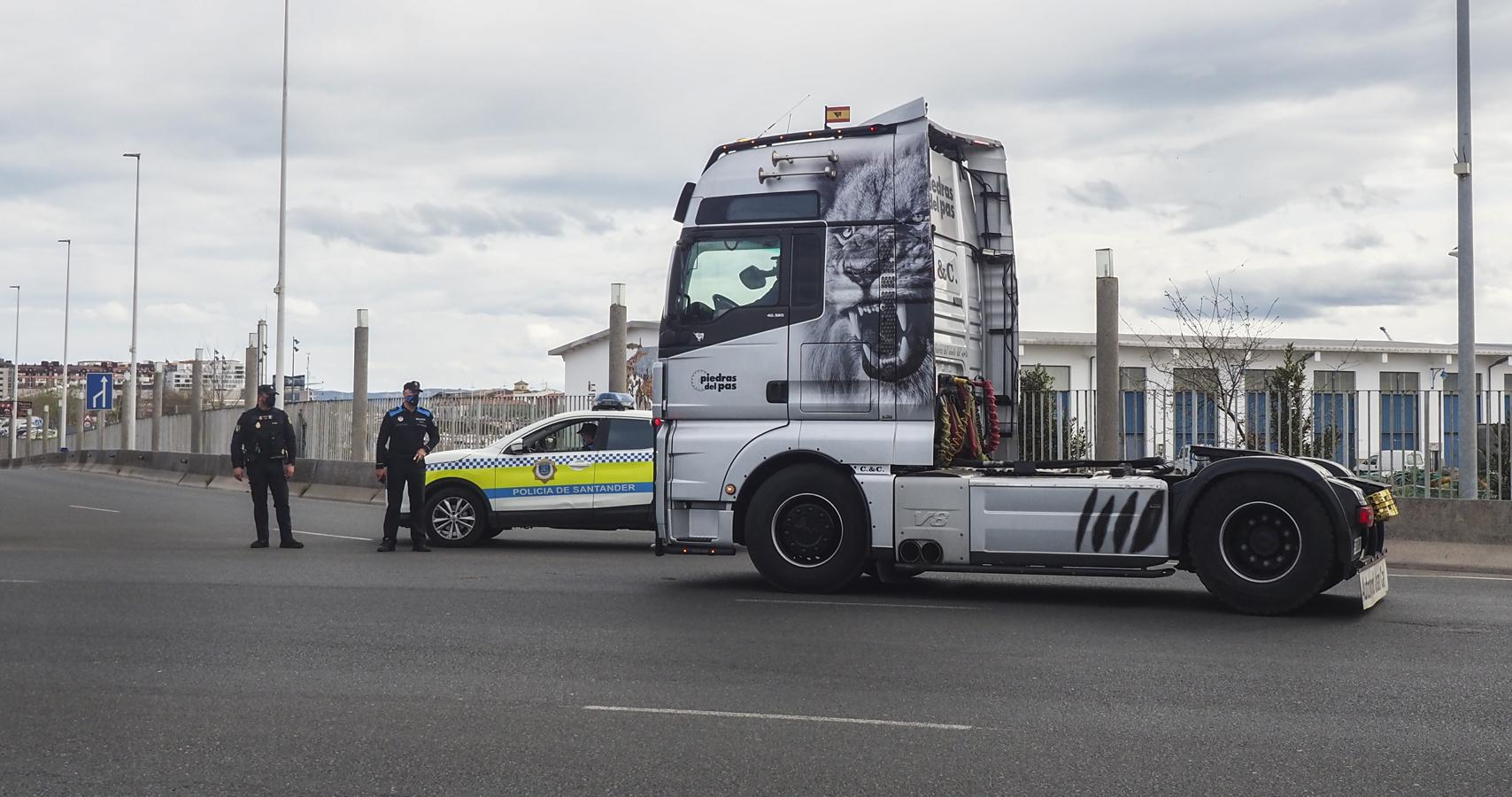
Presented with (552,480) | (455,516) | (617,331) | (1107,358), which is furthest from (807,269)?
(617,331)

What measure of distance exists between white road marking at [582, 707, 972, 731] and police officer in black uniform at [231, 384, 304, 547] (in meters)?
10.4

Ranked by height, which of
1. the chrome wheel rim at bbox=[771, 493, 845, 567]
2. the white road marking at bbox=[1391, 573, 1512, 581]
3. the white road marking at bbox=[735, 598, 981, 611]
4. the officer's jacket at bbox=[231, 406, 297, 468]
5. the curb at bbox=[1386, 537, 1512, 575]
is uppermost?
the officer's jacket at bbox=[231, 406, 297, 468]

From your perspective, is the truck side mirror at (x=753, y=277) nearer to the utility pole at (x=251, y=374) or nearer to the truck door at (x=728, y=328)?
the truck door at (x=728, y=328)

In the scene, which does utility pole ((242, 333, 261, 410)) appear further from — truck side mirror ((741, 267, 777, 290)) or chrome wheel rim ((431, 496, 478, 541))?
truck side mirror ((741, 267, 777, 290))

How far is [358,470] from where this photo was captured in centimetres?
2695

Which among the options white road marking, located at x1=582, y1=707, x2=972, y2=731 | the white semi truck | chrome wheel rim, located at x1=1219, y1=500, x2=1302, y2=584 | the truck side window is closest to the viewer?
white road marking, located at x1=582, y1=707, x2=972, y2=731

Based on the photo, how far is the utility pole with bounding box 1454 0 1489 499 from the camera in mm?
14758

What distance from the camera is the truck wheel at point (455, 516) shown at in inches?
665

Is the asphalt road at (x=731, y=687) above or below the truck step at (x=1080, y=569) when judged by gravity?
below

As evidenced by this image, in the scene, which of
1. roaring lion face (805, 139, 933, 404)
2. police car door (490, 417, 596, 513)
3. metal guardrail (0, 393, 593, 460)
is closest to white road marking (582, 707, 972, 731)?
roaring lion face (805, 139, 933, 404)

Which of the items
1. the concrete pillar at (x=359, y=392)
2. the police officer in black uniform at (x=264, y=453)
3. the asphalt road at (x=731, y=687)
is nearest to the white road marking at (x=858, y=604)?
the asphalt road at (x=731, y=687)

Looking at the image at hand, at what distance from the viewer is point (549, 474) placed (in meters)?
16.7

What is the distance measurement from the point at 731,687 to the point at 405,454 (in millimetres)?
9364

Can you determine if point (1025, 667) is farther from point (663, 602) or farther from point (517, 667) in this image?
point (663, 602)
